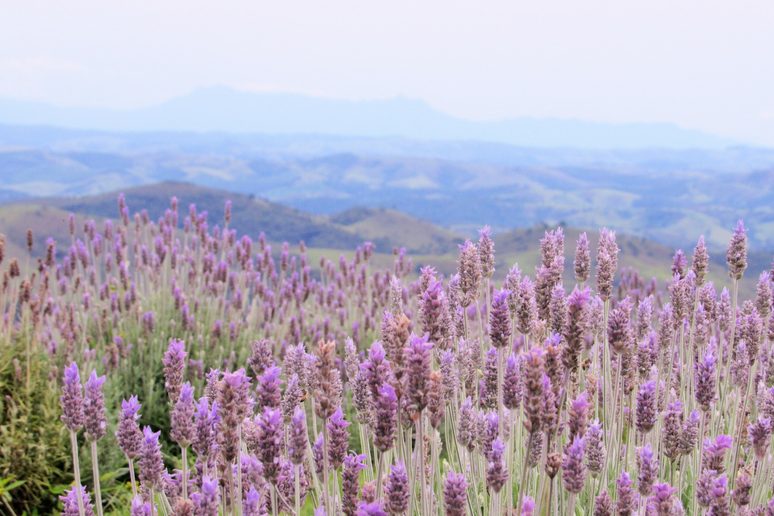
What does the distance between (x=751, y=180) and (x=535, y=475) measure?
21734 centimetres

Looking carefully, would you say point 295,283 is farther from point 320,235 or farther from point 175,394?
point 320,235

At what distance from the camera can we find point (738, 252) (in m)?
2.58

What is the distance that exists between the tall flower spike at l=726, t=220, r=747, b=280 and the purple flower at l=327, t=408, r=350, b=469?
6.33 ft

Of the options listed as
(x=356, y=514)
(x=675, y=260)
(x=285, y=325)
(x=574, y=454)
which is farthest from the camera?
(x=285, y=325)

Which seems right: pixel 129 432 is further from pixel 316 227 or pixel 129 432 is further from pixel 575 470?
pixel 316 227

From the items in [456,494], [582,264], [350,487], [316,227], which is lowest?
[316,227]

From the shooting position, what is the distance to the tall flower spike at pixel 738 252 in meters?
2.56

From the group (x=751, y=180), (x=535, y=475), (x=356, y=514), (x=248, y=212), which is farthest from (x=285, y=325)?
(x=751, y=180)

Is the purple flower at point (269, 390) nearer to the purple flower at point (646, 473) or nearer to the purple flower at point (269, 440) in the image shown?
A: the purple flower at point (269, 440)

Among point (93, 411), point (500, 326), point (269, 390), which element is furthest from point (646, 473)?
point (93, 411)

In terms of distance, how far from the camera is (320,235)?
58781 millimetres

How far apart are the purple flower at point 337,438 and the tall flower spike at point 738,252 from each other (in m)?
1.93

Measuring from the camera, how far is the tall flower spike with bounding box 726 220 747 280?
8.41 feet

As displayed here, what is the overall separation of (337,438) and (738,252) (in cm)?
203
